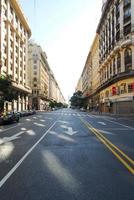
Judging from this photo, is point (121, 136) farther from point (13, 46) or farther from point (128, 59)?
point (13, 46)

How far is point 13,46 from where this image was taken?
60688 millimetres

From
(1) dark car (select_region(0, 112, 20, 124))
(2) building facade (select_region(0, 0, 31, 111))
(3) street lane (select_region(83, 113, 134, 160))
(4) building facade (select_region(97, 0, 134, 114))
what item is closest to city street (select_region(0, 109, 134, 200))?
(3) street lane (select_region(83, 113, 134, 160))

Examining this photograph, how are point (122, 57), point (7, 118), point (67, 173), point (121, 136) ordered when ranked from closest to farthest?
point (67, 173)
point (121, 136)
point (7, 118)
point (122, 57)

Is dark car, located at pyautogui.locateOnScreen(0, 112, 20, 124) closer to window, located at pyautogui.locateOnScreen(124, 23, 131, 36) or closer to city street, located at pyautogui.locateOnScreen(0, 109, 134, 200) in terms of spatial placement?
city street, located at pyautogui.locateOnScreen(0, 109, 134, 200)

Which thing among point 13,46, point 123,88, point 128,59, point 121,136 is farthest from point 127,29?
point 121,136

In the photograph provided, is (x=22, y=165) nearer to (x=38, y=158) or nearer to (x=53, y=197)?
(x=38, y=158)

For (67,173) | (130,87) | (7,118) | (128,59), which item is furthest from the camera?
(128,59)

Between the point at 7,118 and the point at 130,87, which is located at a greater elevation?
the point at 130,87

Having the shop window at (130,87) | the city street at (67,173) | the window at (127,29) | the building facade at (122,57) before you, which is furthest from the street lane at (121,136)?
the window at (127,29)

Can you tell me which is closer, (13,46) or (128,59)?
(128,59)

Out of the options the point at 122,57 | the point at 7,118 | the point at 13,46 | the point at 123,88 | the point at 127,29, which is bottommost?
the point at 7,118

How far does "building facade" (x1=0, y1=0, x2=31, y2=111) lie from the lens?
52.8 m

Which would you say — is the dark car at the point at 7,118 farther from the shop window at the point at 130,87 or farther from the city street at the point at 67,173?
the shop window at the point at 130,87

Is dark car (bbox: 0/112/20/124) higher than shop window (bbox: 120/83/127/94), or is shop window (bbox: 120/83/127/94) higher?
shop window (bbox: 120/83/127/94)
